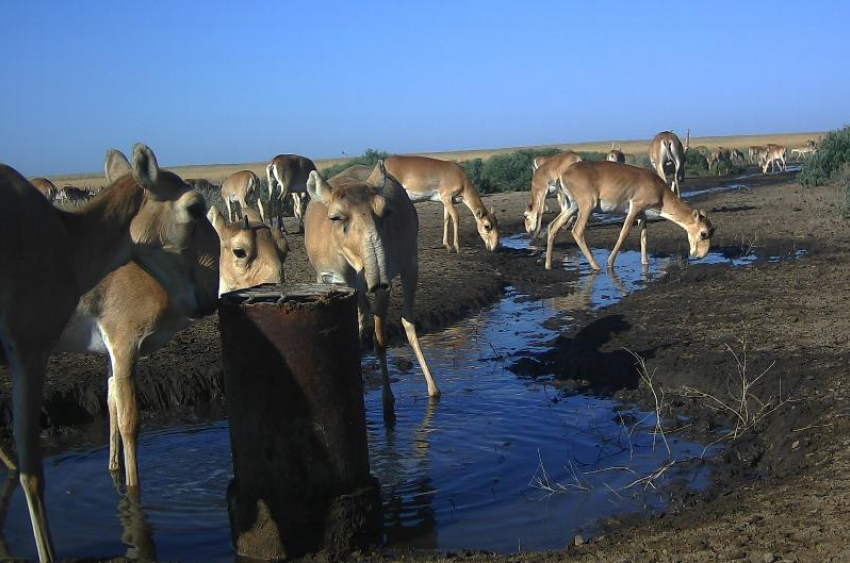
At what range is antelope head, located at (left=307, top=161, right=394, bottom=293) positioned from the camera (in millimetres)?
7590

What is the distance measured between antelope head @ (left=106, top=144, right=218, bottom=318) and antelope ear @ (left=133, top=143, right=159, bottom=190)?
0.04 ft

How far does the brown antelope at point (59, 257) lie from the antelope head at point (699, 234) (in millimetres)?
14562

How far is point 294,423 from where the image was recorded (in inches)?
222

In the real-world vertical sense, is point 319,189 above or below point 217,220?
above

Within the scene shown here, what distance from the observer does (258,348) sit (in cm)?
557

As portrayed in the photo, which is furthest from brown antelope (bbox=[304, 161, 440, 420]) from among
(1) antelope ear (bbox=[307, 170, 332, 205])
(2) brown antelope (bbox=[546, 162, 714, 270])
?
(2) brown antelope (bbox=[546, 162, 714, 270])

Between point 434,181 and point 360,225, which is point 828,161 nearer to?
point 434,181

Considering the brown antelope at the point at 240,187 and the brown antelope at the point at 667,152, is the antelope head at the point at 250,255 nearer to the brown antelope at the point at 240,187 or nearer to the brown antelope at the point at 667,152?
the brown antelope at the point at 240,187

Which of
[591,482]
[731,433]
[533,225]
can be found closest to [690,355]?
[731,433]

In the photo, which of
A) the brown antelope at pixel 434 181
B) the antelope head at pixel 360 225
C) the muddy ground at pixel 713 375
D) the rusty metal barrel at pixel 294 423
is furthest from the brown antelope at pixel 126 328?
the brown antelope at pixel 434 181

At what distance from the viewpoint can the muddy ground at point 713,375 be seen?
Answer: 211 inches

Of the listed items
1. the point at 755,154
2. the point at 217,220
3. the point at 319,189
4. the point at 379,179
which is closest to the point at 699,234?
the point at 379,179

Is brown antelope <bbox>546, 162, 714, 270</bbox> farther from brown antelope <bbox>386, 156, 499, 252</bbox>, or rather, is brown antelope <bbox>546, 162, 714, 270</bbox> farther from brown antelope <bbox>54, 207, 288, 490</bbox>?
brown antelope <bbox>54, 207, 288, 490</bbox>

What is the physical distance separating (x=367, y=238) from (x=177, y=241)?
1.93 meters
